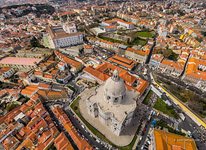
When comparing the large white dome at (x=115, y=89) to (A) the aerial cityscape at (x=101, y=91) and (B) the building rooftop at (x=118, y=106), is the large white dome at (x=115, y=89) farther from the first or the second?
(B) the building rooftop at (x=118, y=106)

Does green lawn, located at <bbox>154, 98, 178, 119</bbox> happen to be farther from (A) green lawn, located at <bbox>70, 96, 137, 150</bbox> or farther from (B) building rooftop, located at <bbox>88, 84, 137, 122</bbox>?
(A) green lawn, located at <bbox>70, 96, 137, 150</bbox>

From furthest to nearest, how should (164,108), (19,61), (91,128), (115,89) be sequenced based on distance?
(19,61) < (164,108) < (91,128) < (115,89)

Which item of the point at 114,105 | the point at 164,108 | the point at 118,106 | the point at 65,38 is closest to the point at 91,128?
the point at 114,105

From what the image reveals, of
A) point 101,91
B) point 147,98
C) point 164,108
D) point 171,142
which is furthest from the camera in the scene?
point 147,98

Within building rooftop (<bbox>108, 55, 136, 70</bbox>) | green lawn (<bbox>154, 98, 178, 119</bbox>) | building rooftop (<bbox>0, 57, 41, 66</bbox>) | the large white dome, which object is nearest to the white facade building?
building rooftop (<bbox>0, 57, 41, 66</bbox>)

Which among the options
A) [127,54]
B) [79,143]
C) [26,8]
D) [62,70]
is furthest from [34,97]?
[26,8]

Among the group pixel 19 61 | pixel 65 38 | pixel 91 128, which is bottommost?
pixel 91 128

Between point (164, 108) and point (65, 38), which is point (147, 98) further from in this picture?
point (65, 38)

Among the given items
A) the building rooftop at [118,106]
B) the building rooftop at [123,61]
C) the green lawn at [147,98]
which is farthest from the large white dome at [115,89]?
the building rooftop at [123,61]
